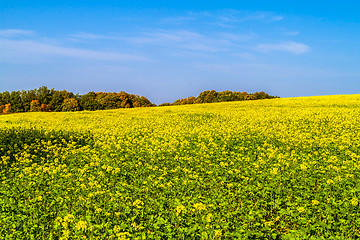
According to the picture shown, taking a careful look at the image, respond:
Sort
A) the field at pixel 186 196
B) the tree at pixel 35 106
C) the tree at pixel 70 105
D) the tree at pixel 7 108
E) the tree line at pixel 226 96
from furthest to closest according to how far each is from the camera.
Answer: the tree at pixel 7 108 < the tree at pixel 35 106 < the tree at pixel 70 105 < the tree line at pixel 226 96 < the field at pixel 186 196

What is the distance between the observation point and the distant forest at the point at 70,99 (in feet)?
335

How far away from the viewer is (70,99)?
104 metres

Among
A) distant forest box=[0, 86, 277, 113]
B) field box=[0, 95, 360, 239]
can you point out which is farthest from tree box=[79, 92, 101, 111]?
field box=[0, 95, 360, 239]

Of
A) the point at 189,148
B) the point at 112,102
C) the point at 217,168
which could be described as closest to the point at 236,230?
the point at 217,168

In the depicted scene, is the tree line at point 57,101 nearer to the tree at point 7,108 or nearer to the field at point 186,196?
the tree at point 7,108

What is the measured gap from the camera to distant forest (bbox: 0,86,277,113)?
102m

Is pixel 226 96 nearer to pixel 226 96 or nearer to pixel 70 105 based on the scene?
pixel 226 96

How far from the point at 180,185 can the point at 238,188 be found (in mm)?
2526

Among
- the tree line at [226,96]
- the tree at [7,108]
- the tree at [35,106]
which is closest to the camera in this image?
the tree line at [226,96]

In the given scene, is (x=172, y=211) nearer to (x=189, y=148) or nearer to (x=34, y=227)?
(x=34, y=227)

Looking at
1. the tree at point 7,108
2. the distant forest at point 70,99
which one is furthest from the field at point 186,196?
the tree at point 7,108

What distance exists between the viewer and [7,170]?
1623cm

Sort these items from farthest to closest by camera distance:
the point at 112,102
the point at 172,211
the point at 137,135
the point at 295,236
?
the point at 112,102 < the point at 137,135 < the point at 172,211 < the point at 295,236

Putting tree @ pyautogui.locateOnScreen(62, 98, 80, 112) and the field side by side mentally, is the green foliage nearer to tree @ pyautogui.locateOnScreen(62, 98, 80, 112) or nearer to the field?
tree @ pyautogui.locateOnScreen(62, 98, 80, 112)
